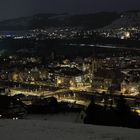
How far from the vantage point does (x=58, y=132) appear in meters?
6.77

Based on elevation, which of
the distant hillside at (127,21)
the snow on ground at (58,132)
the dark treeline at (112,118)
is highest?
the distant hillside at (127,21)

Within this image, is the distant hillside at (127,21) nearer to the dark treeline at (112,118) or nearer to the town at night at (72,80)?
the town at night at (72,80)

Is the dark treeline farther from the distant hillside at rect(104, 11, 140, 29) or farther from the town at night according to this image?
the distant hillside at rect(104, 11, 140, 29)

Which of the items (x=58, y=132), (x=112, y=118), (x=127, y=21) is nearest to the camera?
(x=58, y=132)

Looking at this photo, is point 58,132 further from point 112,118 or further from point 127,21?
point 127,21

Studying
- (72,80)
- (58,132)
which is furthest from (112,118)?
(72,80)

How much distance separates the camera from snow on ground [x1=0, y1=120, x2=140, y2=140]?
6387mm

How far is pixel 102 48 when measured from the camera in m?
72.7

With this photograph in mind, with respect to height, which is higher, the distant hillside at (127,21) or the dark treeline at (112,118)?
the distant hillside at (127,21)

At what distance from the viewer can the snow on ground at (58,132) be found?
21.0 feet

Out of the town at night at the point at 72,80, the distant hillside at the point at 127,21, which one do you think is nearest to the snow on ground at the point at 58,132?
the town at night at the point at 72,80

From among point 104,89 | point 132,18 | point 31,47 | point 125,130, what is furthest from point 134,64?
point 132,18

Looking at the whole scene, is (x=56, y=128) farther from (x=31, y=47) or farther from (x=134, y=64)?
(x=31, y=47)

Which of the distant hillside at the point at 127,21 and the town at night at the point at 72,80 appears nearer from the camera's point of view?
the town at night at the point at 72,80
